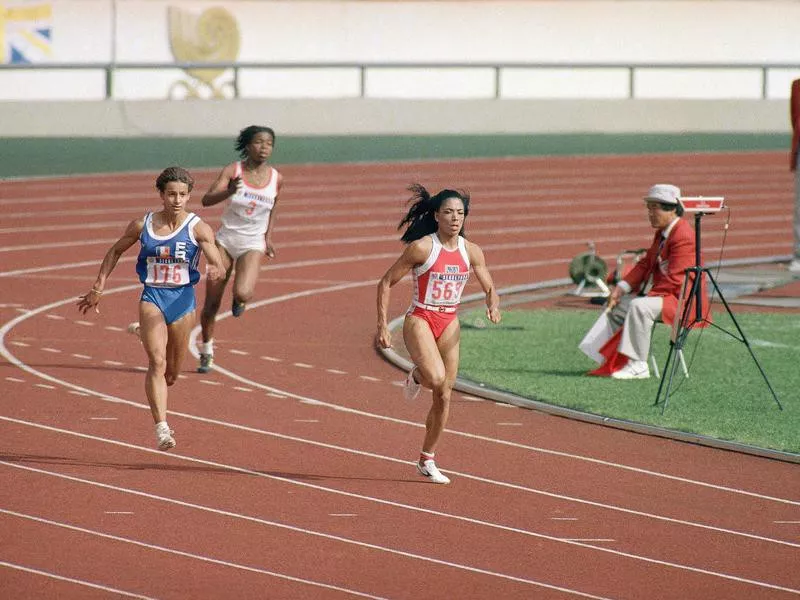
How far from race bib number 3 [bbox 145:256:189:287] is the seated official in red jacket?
3931mm

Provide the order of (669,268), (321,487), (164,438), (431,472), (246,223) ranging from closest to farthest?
(321,487) → (431,472) → (164,438) → (669,268) → (246,223)

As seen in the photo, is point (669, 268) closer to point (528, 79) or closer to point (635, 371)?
point (635, 371)

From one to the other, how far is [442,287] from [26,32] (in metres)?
26.1

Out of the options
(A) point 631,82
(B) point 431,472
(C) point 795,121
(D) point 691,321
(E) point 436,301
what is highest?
(A) point 631,82

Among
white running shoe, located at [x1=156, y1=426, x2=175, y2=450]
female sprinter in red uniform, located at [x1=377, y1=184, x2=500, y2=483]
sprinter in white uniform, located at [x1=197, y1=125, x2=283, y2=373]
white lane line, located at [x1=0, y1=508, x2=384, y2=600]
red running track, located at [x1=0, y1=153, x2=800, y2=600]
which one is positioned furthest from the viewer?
sprinter in white uniform, located at [x1=197, y1=125, x2=283, y2=373]

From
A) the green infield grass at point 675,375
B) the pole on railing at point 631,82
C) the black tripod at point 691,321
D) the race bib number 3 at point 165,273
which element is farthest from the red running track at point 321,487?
the pole on railing at point 631,82

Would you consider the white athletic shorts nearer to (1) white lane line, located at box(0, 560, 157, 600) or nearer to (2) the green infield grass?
(2) the green infield grass

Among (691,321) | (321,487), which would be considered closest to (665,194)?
(691,321)

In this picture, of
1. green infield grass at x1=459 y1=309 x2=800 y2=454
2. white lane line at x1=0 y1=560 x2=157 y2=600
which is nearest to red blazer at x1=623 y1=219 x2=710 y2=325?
green infield grass at x1=459 y1=309 x2=800 y2=454

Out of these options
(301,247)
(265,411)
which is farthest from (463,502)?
(301,247)

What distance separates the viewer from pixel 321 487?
31.7ft

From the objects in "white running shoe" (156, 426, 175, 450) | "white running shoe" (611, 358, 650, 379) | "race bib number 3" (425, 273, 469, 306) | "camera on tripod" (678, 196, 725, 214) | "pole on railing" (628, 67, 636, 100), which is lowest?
"white running shoe" (156, 426, 175, 450)

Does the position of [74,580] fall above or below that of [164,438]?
below

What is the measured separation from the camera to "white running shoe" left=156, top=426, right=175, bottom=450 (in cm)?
1005
